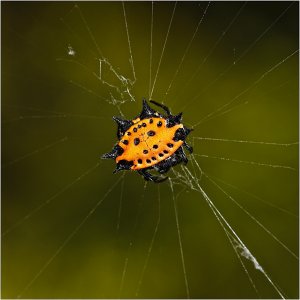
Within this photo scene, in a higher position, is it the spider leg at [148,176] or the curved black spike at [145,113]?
the curved black spike at [145,113]

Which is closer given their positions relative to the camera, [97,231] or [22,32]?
[97,231]

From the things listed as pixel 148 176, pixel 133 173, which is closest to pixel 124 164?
pixel 148 176

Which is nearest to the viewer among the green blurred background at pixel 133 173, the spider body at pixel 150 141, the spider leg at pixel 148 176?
the spider body at pixel 150 141

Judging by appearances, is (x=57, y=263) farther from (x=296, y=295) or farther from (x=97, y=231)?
(x=296, y=295)

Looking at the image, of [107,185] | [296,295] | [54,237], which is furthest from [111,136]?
[296,295]

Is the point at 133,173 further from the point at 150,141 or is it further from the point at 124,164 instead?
the point at 150,141

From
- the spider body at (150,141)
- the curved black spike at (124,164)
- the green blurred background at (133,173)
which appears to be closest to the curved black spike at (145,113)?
the spider body at (150,141)

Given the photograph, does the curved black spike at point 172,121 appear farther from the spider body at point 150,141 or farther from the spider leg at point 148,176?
the spider leg at point 148,176

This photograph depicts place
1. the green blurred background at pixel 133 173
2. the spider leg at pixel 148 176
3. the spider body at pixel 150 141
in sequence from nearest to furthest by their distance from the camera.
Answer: the spider body at pixel 150 141 → the spider leg at pixel 148 176 → the green blurred background at pixel 133 173

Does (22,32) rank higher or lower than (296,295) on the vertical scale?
higher
